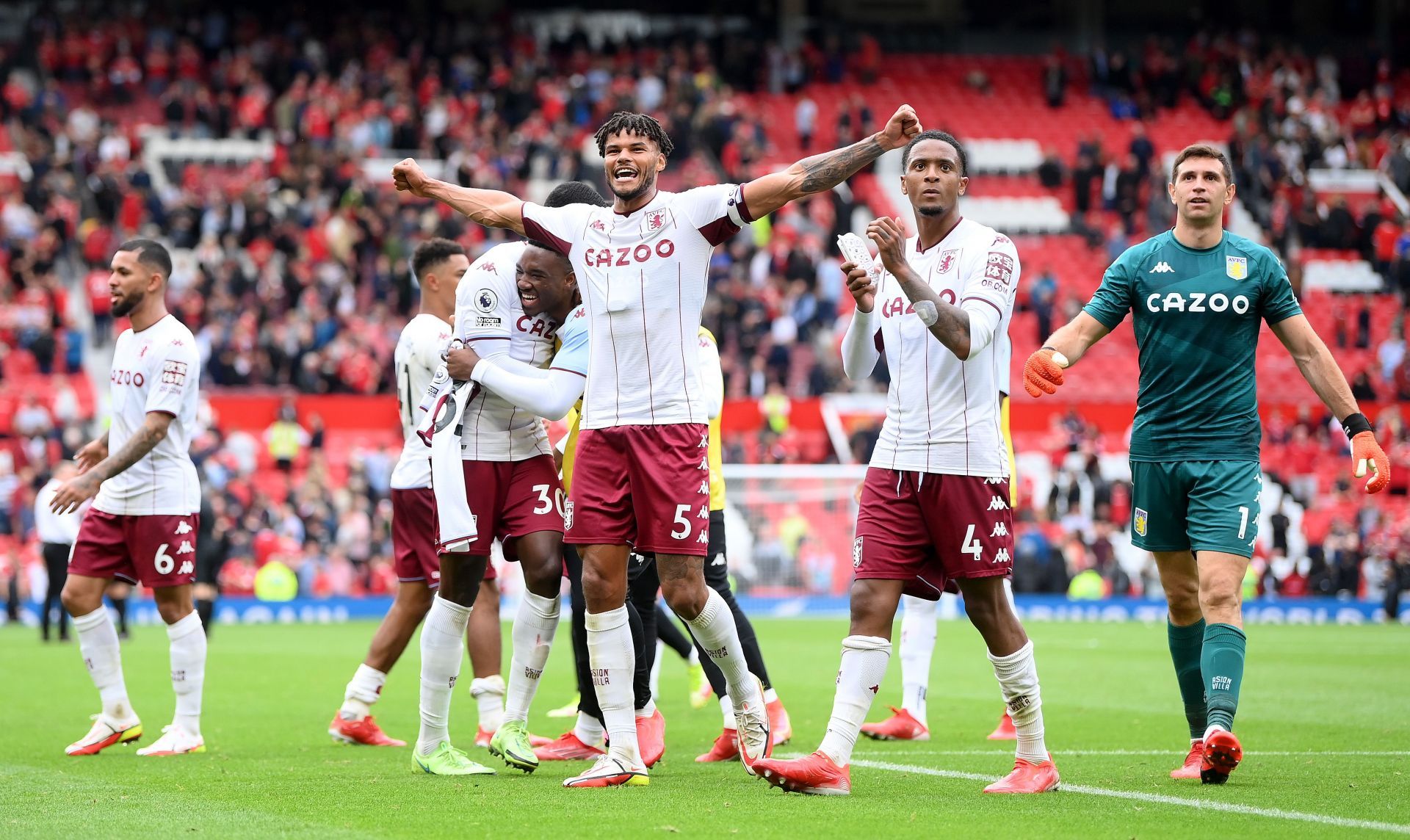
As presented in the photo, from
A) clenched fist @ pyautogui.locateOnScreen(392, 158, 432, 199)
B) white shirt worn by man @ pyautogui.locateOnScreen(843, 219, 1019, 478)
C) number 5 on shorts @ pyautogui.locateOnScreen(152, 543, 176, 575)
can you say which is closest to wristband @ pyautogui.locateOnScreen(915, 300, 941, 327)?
white shirt worn by man @ pyautogui.locateOnScreen(843, 219, 1019, 478)

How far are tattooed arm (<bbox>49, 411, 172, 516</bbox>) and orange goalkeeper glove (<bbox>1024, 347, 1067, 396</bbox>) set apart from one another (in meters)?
4.69

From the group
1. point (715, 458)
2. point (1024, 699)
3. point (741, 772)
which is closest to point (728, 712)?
point (741, 772)

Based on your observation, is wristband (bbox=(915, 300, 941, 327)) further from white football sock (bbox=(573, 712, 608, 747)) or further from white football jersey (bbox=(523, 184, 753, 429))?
white football sock (bbox=(573, 712, 608, 747))

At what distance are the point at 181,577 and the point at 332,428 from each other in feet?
62.0

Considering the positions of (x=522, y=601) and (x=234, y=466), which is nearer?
(x=522, y=601)

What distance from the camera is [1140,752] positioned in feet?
29.4

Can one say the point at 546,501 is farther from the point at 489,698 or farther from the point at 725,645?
the point at 489,698

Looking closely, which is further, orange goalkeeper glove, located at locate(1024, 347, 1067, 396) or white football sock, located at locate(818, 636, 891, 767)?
orange goalkeeper glove, located at locate(1024, 347, 1067, 396)

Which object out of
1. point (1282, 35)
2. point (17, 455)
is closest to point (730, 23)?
point (1282, 35)

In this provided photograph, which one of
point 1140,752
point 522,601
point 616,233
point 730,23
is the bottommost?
point 1140,752

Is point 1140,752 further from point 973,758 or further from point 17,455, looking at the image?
point 17,455

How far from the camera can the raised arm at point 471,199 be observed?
7.45 meters

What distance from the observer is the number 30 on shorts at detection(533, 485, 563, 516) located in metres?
8.15

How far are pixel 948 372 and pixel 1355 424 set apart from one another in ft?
6.45
